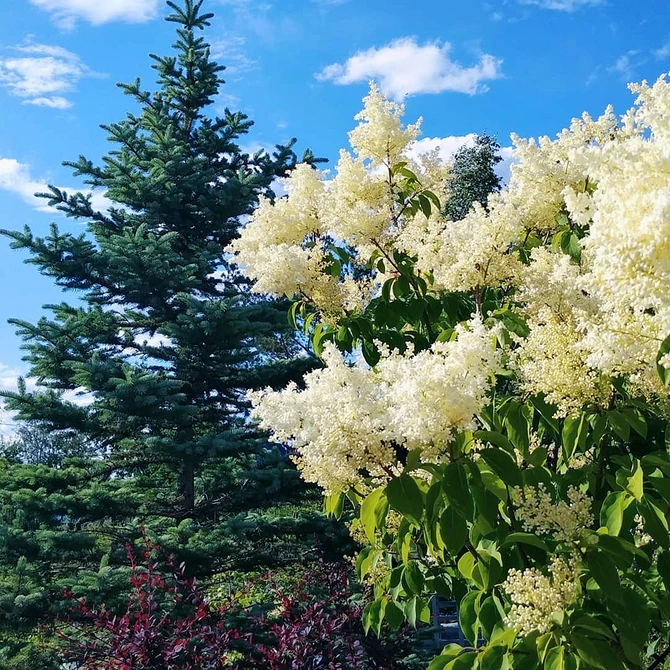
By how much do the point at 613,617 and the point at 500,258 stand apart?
1062 mm

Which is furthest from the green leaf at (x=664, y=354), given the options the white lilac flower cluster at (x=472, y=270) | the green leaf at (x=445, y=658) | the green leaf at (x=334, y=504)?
the green leaf at (x=334, y=504)

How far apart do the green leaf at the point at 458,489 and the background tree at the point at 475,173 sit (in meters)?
8.83

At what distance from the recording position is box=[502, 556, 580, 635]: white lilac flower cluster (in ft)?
5.26

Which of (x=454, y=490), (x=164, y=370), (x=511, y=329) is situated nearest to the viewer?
(x=454, y=490)

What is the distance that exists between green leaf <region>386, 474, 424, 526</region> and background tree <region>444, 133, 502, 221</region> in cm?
882

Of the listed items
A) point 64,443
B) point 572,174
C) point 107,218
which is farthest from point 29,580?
point 572,174

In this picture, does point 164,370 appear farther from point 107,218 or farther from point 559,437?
point 559,437

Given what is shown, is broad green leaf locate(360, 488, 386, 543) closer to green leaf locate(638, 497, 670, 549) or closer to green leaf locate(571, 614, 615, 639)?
green leaf locate(571, 614, 615, 639)

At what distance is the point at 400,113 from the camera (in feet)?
8.72

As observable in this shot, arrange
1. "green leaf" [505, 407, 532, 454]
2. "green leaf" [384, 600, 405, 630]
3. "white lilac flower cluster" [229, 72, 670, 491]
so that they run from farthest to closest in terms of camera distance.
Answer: "green leaf" [384, 600, 405, 630], "green leaf" [505, 407, 532, 454], "white lilac flower cluster" [229, 72, 670, 491]

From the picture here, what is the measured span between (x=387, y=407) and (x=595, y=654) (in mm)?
697

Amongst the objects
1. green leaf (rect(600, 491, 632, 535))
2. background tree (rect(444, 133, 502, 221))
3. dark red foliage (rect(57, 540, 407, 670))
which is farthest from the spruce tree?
green leaf (rect(600, 491, 632, 535))

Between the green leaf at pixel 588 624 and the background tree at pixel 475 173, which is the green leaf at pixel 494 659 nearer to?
the green leaf at pixel 588 624

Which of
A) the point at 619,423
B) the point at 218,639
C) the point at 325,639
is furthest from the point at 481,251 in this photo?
the point at 325,639
